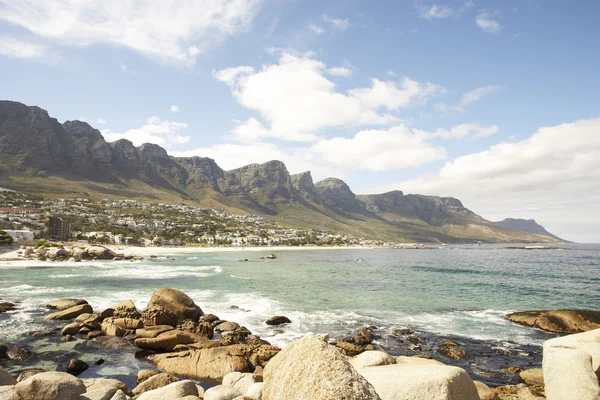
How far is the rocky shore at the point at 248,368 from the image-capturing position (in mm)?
5270

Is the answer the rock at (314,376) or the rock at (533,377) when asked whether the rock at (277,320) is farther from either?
the rock at (314,376)

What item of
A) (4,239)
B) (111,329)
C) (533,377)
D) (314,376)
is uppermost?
(314,376)

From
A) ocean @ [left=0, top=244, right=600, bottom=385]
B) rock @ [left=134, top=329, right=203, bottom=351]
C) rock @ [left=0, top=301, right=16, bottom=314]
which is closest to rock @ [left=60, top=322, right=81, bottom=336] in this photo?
ocean @ [left=0, top=244, right=600, bottom=385]

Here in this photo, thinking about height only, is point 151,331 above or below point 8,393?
below

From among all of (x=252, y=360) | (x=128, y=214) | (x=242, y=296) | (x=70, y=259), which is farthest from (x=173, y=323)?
(x=128, y=214)

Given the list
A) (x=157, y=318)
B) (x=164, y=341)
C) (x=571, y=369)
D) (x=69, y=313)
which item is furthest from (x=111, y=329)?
(x=571, y=369)

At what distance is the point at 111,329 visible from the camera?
20.4 meters

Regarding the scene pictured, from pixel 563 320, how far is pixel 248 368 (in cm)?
2511

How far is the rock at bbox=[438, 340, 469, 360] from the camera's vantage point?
1803 centimetres

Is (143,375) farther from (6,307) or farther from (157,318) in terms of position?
(6,307)

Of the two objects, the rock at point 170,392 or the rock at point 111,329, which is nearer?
the rock at point 170,392

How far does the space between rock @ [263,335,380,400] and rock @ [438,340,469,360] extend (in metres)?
16.1

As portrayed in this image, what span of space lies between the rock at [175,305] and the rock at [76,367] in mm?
8132

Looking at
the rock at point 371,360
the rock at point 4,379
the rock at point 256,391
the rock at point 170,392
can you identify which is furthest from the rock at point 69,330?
the rock at point 371,360
